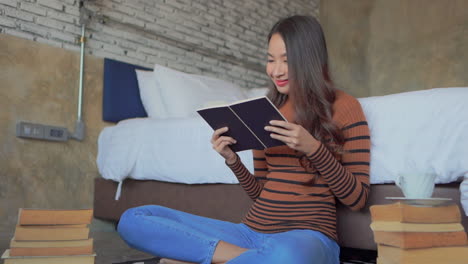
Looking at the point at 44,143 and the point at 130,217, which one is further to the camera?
the point at 44,143

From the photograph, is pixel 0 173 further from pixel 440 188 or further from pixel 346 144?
pixel 440 188

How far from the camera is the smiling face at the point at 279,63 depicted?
1.64 meters

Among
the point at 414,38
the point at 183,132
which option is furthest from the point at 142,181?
the point at 414,38

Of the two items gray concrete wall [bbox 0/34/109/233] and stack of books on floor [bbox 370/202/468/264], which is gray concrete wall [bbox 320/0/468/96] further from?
stack of books on floor [bbox 370/202/468/264]

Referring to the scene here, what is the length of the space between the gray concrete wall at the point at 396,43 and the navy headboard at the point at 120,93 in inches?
72.7

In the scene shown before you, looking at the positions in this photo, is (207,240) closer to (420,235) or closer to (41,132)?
(420,235)

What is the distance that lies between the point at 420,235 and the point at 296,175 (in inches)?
17.1

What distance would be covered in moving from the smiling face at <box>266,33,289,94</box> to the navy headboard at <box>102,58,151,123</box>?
1920 mm

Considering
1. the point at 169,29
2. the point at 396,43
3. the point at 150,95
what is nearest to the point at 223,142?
the point at 150,95

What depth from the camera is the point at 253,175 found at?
1799 mm

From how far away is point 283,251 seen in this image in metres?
1.24

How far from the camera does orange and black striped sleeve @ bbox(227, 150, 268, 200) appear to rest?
5.64 feet

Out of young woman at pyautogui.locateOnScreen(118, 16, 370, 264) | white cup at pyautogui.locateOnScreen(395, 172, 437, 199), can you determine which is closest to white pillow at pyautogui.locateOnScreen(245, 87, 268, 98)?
young woman at pyautogui.locateOnScreen(118, 16, 370, 264)

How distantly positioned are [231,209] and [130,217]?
0.84 meters
